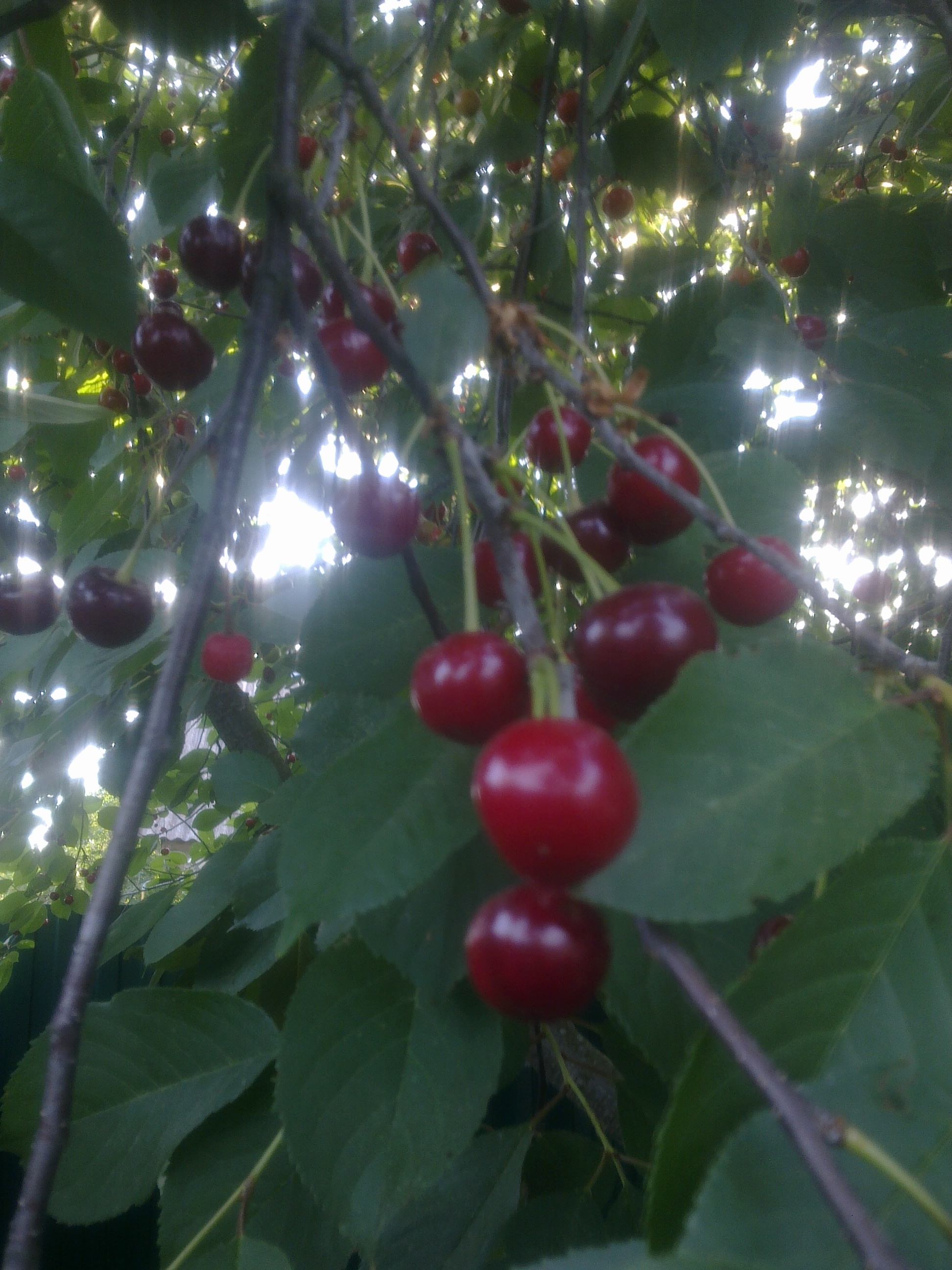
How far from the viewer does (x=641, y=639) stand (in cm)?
56

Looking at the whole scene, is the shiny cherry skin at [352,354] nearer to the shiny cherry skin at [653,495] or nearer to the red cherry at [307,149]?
the shiny cherry skin at [653,495]

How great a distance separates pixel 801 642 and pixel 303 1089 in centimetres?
63

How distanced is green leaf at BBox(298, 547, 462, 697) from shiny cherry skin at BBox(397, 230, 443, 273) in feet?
2.96

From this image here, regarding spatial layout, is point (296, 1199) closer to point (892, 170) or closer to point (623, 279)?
point (623, 279)

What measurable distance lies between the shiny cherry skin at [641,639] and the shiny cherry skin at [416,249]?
1176 millimetres

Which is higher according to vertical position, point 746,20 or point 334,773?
point 746,20

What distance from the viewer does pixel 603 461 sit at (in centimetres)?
102

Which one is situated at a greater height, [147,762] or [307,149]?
[307,149]

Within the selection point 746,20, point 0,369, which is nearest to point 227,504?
point 746,20

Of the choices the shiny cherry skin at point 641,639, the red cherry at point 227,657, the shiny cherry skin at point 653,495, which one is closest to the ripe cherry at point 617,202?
the red cherry at point 227,657

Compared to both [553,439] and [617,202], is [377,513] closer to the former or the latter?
[553,439]

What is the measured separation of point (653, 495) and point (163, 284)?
1.85 metres

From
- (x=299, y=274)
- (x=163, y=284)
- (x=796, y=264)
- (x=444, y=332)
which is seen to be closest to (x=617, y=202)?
(x=796, y=264)

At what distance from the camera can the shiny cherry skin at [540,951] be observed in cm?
50
